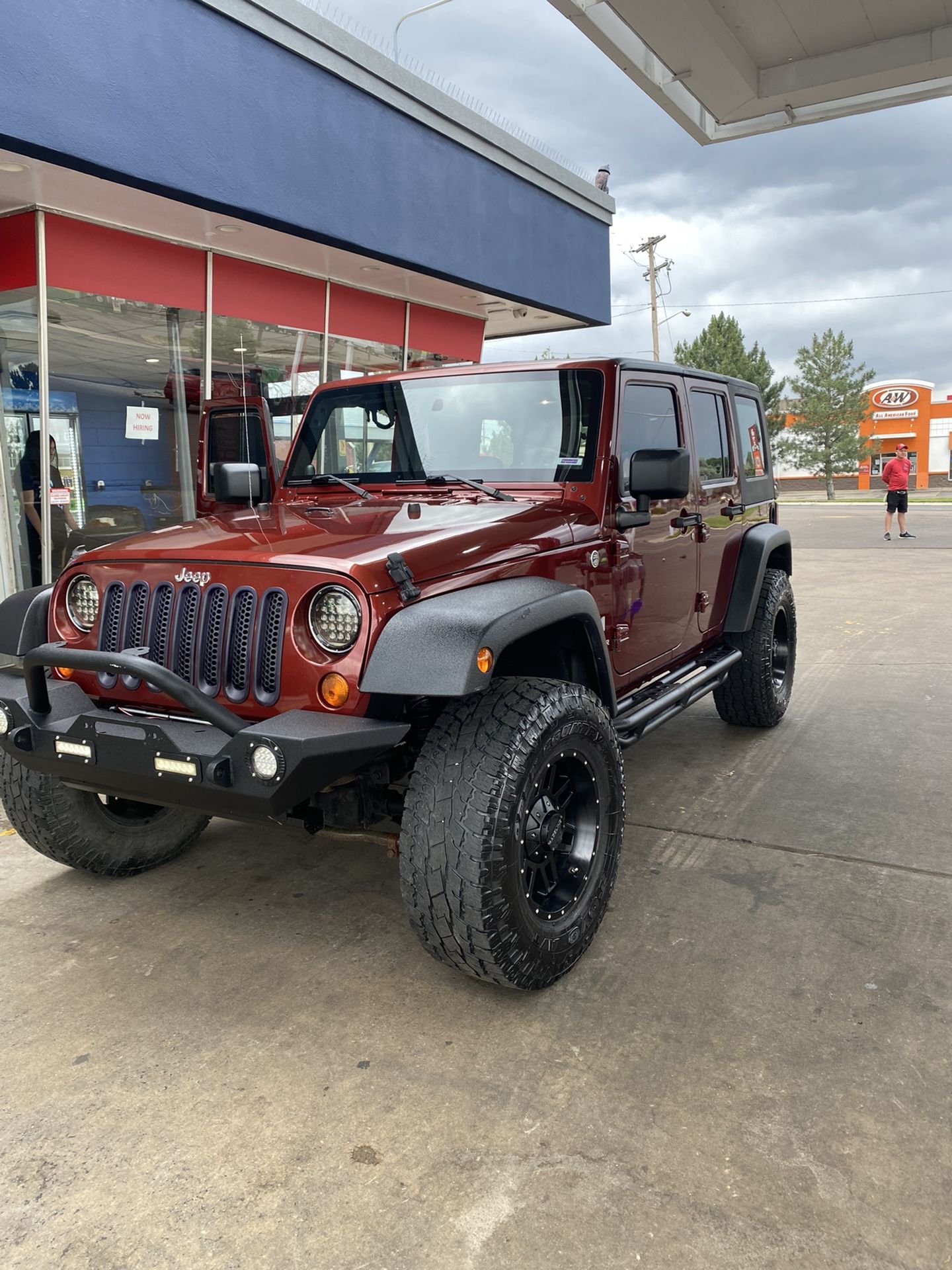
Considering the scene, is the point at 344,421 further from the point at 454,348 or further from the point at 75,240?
the point at 454,348

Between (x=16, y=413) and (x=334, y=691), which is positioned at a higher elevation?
(x=16, y=413)

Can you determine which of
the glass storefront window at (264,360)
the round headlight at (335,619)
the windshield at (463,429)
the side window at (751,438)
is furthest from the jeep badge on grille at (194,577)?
the glass storefront window at (264,360)

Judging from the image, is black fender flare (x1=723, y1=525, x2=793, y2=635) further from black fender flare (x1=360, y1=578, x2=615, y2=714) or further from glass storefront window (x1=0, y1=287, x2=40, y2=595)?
glass storefront window (x1=0, y1=287, x2=40, y2=595)

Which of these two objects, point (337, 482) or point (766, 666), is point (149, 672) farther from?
point (766, 666)

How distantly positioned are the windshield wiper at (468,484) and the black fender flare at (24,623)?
1.40m

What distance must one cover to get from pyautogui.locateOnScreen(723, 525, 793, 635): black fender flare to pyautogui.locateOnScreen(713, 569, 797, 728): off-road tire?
0.41ft

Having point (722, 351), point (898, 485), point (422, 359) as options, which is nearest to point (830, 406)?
point (722, 351)

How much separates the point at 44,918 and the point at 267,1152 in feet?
5.12

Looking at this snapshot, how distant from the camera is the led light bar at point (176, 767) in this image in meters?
2.42

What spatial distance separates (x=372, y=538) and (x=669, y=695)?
171cm

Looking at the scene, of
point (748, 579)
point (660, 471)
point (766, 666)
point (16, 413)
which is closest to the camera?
point (660, 471)

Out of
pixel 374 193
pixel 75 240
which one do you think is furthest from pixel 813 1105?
pixel 374 193

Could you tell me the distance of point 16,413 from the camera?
272 inches

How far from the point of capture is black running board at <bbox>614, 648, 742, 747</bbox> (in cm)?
358
